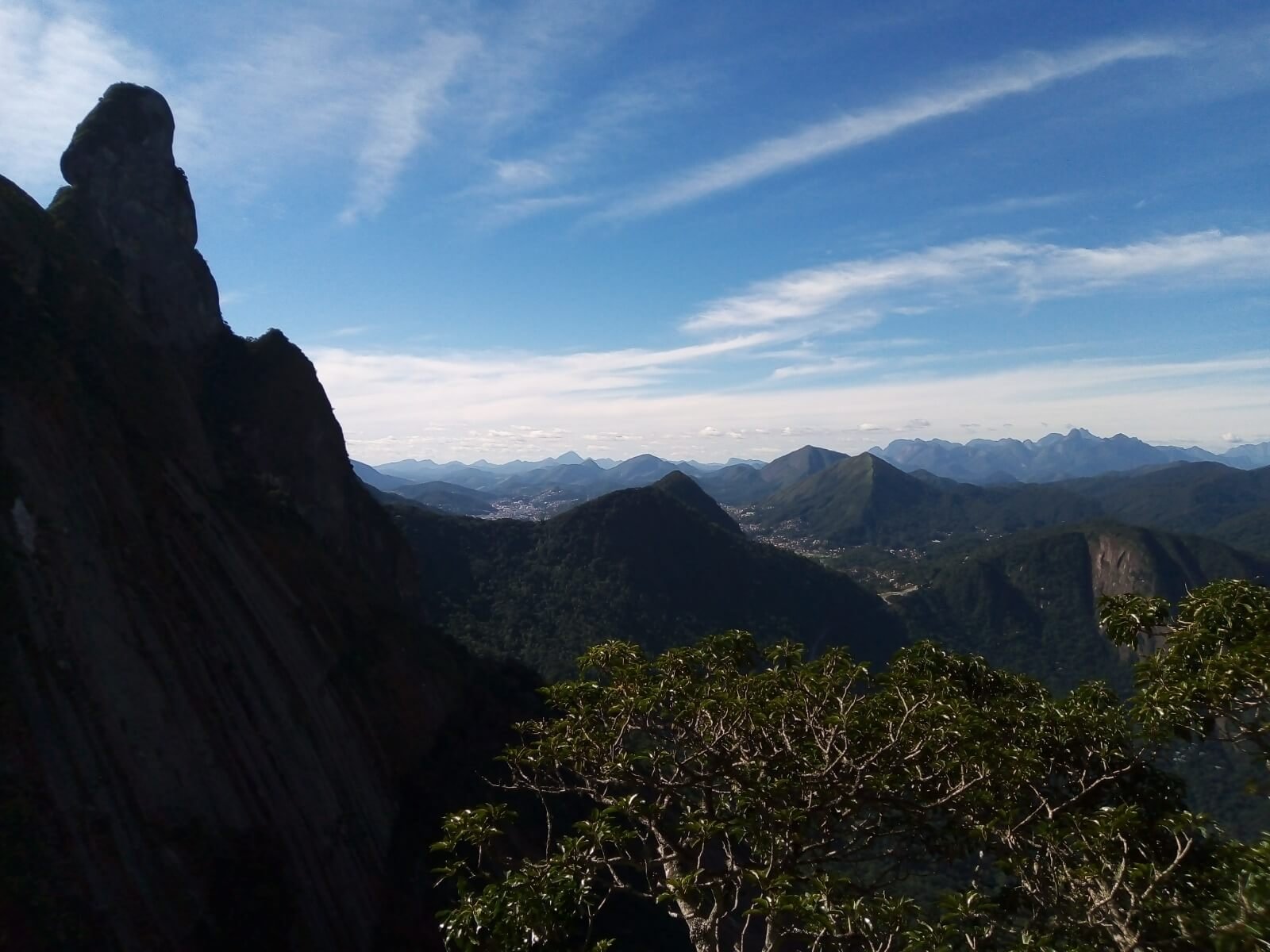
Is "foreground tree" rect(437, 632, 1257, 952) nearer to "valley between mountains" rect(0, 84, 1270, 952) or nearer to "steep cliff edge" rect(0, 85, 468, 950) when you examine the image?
"valley between mountains" rect(0, 84, 1270, 952)

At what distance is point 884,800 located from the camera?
1052 cm

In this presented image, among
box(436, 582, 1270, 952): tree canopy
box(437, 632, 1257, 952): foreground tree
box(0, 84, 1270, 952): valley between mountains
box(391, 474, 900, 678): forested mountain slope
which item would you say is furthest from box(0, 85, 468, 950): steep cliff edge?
box(391, 474, 900, 678): forested mountain slope

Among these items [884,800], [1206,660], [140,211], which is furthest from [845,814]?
[140,211]

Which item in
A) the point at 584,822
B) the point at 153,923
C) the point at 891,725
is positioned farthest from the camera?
the point at 153,923

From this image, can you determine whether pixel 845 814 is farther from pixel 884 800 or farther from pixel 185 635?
pixel 185 635

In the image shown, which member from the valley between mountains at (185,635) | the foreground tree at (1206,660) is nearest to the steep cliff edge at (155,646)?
the valley between mountains at (185,635)

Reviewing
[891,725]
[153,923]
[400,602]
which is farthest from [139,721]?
[400,602]

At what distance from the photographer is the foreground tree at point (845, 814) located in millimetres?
8281

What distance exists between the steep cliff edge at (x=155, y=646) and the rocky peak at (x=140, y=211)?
159 mm

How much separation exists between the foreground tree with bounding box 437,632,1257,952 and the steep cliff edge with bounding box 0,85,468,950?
14.4 meters

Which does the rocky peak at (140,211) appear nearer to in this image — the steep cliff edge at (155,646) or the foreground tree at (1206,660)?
the steep cliff edge at (155,646)

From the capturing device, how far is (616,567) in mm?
119625

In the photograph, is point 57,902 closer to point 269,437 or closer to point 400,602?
point 269,437

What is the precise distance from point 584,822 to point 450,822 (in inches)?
71.3
